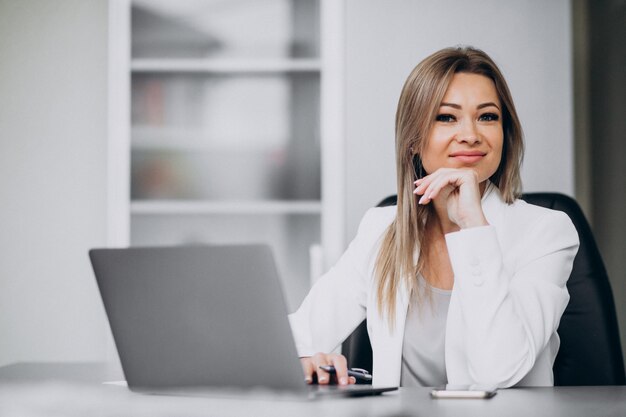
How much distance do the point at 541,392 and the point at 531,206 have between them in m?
0.68

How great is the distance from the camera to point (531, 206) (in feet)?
5.56

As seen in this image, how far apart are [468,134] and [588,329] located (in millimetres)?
499

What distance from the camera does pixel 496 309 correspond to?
1367 millimetres

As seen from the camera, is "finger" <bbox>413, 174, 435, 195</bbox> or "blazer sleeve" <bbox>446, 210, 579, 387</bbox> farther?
"finger" <bbox>413, 174, 435, 195</bbox>

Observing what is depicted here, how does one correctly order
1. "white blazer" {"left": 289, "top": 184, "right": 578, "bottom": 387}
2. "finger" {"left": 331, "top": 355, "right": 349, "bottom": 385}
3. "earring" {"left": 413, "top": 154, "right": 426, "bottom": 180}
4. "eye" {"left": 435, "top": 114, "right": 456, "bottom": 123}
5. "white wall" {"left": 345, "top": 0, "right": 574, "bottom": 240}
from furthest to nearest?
"white wall" {"left": 345, "top": 0, "right": 574, "bottom": 240}
"earring" {"left": 413, "top": 154, "right": 426, "bottom": 180}
"eye" {"left": 435, "top": 114, "right": 456, "bottom": 123}
"white blazer" {"left": 289, "top": 184, "right": 578, "bottom": 387}
"finger" {"left": 331, "top": 355, "right": 349, "bottom": 385}

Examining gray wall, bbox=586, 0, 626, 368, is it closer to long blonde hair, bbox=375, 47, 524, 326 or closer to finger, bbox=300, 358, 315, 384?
long blonde hair, bbox=375, 47, 524, 326

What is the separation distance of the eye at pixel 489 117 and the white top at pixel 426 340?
0.41m

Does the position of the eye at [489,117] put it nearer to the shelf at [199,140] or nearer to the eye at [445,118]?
the eye at [445,118]

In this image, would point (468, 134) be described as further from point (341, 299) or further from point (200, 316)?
point (200, 316)

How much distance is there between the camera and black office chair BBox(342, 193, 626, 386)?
1.57 m

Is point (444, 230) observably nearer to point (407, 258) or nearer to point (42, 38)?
point (407, 258)

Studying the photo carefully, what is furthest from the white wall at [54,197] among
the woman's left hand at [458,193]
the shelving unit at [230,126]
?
the woman's left hand at [458,193]

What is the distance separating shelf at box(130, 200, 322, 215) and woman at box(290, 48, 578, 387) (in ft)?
2.75

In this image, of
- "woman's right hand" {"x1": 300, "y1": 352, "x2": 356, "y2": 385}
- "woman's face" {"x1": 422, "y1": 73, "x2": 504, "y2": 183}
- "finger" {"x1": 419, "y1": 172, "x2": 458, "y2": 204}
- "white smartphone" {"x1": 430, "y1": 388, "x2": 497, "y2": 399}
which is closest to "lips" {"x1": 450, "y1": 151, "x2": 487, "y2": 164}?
"woman's face" {"x1": 422, "y1": 73, "x2": 504, "y2": 183}
